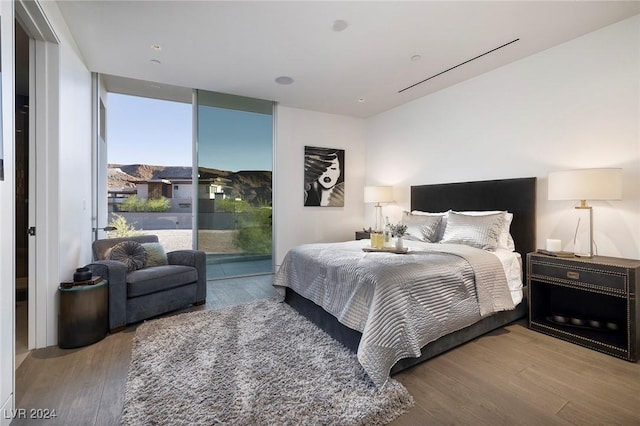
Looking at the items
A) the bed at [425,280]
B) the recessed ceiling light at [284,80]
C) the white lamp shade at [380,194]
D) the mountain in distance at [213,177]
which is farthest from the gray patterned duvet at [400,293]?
the recessed ceiling light at [284,80]

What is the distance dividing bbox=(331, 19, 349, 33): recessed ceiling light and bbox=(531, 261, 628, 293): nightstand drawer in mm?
2835

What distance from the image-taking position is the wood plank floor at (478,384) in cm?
158

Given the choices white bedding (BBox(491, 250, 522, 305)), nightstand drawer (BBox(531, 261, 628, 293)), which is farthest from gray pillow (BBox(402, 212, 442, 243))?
nightstand drawer (BBox(531, 261, 628, 293))

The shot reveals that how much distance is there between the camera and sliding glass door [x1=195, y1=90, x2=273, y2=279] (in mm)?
4352

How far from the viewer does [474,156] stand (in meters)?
3.78

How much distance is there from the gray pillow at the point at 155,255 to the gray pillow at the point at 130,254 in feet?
0.19

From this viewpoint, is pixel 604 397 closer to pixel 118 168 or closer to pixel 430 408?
pixel 430 408

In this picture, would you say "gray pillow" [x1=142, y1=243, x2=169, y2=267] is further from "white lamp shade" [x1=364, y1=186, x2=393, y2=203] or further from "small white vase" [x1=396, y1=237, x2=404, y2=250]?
"white lamp shade" [x1=364, y1=186, x2=393, y2=203]

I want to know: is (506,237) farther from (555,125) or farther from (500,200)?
(555,125)

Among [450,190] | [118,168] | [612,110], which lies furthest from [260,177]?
[612,110]

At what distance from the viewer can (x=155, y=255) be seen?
3201mm

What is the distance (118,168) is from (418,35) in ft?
13.3

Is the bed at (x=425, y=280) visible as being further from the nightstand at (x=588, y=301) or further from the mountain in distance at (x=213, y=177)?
the mountain in distance at (x=213, y=177)

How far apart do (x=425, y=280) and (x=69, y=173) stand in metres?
3.24
